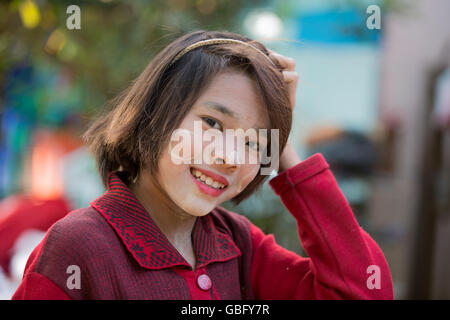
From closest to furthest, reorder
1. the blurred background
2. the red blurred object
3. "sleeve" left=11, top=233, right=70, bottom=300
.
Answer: "sleeve" left=11, top=233, right=70, bottom=300 < the red blurred object < the blurred background

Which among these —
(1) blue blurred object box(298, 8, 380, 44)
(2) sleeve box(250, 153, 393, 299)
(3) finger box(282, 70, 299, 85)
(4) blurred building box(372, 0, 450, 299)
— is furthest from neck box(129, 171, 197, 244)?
(4) blurred building box(372, 0, 450, 299)

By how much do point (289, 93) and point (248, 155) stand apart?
0.19 metres

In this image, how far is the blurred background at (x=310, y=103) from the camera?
2.25m

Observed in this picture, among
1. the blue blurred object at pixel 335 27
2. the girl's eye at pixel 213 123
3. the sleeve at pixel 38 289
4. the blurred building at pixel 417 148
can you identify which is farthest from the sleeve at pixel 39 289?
the blurred building at pixel 417 148

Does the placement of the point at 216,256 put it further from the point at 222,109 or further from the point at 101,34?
the point at 101,34

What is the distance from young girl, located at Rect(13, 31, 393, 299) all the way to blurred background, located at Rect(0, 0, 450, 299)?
1.15m

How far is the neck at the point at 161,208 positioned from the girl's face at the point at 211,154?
0.05 meters

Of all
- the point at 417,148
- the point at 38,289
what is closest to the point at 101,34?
the point at 38,289

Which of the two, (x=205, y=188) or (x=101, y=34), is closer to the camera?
(x=205, y=188)

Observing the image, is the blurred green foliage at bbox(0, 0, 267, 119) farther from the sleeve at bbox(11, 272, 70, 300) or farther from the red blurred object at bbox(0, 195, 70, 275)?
the sleeve at bbox(11, 272, 70, 300)

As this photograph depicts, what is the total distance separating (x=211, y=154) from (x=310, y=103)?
8.07ft

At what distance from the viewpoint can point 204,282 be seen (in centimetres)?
88

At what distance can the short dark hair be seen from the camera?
0.87 metres

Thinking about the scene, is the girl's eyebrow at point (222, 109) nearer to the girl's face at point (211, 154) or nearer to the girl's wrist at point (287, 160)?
the girl's face at point (211, 154)
